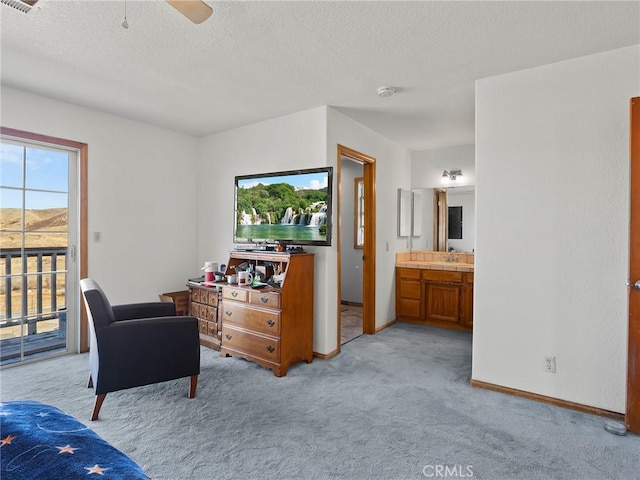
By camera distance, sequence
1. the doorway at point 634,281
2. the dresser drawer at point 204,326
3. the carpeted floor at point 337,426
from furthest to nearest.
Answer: the dresser drawer at point 204,326 < the doorway at point 634,281 < the carpeted floor at point 337,426

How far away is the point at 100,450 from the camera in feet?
3.47

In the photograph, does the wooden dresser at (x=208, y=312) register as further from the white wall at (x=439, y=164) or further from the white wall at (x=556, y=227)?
the white wall at (x=439, y=164)

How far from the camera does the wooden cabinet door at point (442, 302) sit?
4.45 m

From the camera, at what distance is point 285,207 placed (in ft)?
12.0

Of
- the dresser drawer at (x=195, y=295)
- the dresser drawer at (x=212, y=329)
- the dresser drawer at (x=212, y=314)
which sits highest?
the dresser drawer at (x=195, y=295)

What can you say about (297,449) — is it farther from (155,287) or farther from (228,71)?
(155,287)

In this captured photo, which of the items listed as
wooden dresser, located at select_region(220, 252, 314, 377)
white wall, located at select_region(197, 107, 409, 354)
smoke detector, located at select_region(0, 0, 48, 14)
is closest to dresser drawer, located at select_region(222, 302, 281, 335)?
wooden dresser, located at select_region(220, 252, 314, 377)

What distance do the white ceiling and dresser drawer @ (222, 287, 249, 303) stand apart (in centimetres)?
180

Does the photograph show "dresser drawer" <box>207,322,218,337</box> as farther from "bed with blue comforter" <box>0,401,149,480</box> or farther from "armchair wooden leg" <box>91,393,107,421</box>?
"bed with blue comforter" <box>0,401,149,480</box>

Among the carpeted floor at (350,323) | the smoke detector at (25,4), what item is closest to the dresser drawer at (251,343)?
the carpeted floor at (350,323)

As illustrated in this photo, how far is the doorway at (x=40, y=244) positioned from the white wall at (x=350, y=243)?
12.1ft

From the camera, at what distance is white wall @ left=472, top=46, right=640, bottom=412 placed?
2.35 metres

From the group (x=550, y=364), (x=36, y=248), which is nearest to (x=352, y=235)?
(x=550, y=364)

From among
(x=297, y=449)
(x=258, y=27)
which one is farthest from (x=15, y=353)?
(x=258, y=27)
